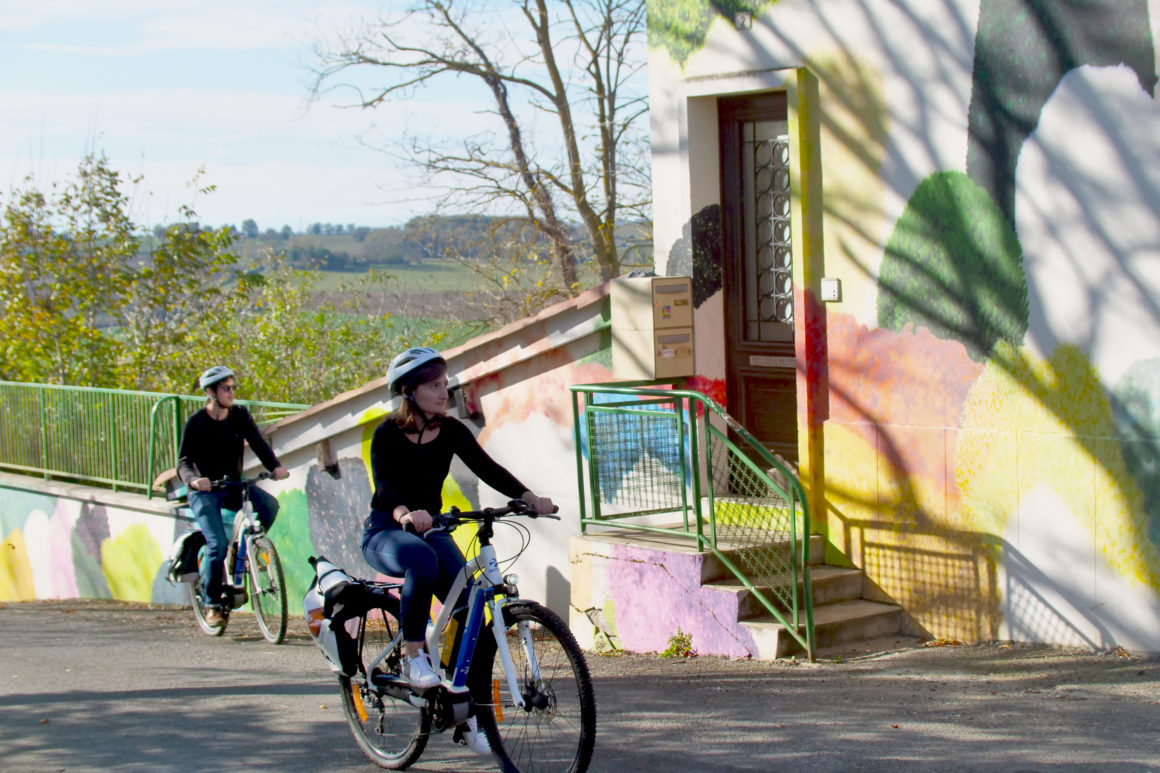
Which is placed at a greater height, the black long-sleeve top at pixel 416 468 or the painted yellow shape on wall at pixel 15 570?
the black long-sleeve top at pixel 416 468

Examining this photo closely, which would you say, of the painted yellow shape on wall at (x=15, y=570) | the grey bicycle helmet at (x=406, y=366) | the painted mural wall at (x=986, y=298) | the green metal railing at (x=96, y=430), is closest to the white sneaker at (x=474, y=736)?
the grey bicycle helmet at (x=406, y=366)

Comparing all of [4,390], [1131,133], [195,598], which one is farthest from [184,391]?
→ [1131,133]

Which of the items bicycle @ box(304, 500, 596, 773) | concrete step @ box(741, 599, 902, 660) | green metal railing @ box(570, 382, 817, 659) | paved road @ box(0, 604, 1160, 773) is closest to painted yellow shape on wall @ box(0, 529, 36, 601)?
paved road @ box(0, 604, 1160, 773)

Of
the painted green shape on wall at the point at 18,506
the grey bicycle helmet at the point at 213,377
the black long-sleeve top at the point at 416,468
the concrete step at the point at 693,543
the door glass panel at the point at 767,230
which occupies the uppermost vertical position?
the door glass panel at the point at 767,230

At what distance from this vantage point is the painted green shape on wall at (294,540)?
12469 mm

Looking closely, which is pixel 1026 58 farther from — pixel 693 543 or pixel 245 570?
pixel 245 570

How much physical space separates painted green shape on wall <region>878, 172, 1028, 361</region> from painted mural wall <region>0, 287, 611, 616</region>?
2.24 m

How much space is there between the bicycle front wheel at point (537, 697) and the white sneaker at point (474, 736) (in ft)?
0.10

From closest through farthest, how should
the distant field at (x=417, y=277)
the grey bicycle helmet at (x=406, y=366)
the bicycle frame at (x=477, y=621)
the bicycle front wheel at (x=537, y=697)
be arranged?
the bicycle front wheel at (x=537, y=697)
the bicycle frame at (x=477, y=621)
the grey bicycle helmet at (x=406, y=366)
the distant field at (x=417, y=277)

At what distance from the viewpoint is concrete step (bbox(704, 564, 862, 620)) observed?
27.0 ft

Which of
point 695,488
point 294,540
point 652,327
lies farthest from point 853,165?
point 294,540

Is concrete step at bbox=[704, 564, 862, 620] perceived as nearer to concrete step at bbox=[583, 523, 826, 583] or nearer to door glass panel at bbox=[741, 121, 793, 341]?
concrete step at bbox=[583, 523, 826, 583]

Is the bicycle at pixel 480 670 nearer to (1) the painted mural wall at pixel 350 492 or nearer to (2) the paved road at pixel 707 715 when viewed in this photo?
(2) the paved road at pixel 707 715

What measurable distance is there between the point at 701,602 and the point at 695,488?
0.71m
